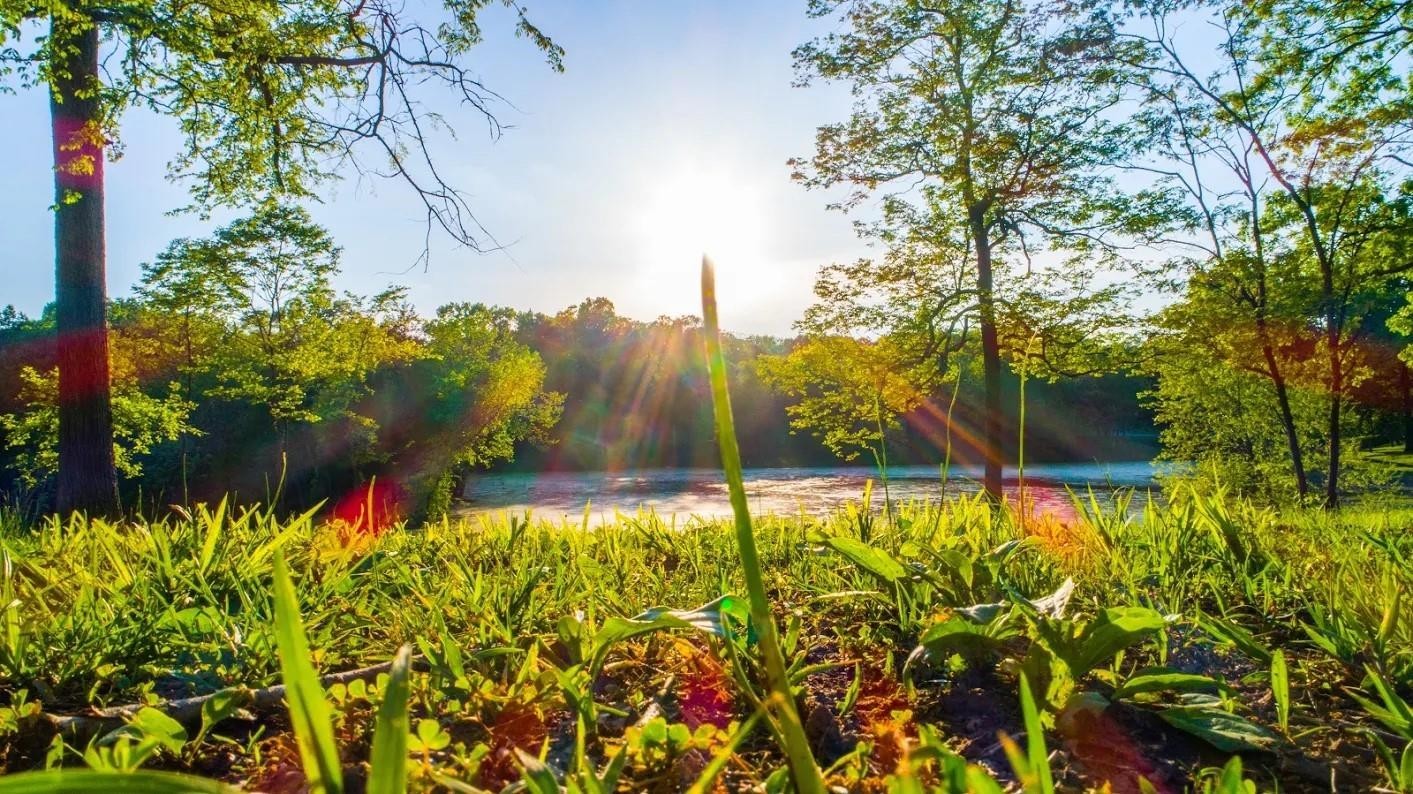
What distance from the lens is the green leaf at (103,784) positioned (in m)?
0.25

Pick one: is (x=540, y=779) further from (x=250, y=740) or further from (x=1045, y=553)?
(x=1045, y=553)

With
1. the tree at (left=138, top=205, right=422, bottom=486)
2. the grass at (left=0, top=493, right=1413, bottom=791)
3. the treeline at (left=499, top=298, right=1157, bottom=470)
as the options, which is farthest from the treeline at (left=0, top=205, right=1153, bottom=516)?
the grass at (left=0, top=493, right=1413, bottom=791)

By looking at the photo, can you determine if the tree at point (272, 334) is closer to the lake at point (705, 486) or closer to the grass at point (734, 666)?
the lake at point (705, 486)

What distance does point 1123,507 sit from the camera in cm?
179

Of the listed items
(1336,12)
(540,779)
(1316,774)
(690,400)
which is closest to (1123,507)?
(1316,774)

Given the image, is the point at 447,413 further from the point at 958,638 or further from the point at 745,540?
the point at 745,540

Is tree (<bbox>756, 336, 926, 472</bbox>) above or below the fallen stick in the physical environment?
above

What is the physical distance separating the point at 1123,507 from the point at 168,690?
1984 millimetres

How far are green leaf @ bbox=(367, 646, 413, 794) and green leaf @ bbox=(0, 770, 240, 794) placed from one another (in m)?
0.06

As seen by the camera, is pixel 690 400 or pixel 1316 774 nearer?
pixel 1316 774

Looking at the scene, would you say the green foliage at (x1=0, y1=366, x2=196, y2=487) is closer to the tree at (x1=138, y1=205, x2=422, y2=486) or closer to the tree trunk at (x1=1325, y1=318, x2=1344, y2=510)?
the tree at (x1=138, y1=205, x2=422, y2=486)

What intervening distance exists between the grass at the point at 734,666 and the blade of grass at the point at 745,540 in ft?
0.19

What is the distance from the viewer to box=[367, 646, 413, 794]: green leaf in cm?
31

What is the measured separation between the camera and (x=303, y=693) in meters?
0.31
